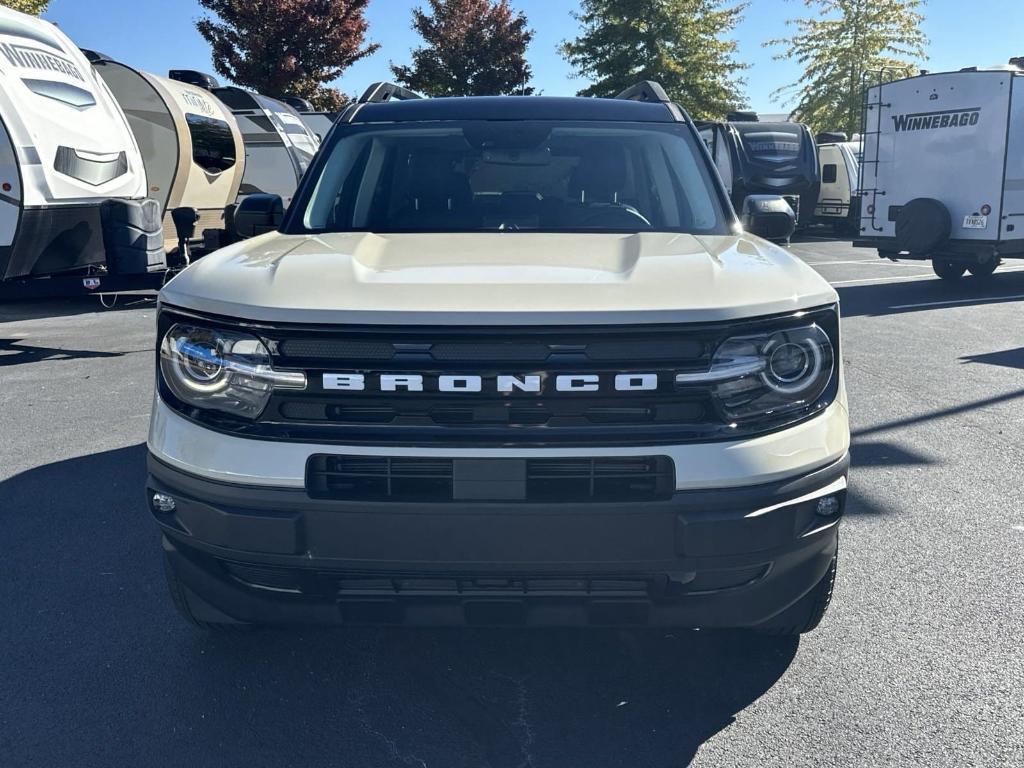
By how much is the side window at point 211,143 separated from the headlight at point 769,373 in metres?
11.0

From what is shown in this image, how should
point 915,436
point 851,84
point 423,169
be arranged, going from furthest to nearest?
point 851,84, point 915,436, point 423,169

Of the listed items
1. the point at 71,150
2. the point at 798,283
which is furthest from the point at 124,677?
the point at 71,150

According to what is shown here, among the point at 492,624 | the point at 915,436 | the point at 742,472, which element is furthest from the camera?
the point at 915,436

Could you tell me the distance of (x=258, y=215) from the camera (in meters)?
4.14

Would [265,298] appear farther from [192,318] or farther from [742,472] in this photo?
[742,472]

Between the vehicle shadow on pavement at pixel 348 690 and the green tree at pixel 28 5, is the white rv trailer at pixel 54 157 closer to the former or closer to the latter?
the vehicle shadow on pavement at pixel 348 690

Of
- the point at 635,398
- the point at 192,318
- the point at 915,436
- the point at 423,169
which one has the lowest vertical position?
the point at 915,436

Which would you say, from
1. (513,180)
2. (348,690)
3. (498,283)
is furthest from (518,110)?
(348,690)

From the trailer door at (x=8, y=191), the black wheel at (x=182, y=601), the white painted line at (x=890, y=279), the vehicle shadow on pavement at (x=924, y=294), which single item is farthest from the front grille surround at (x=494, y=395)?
the white painted line at (x=890, y=279)

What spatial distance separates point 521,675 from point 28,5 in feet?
64.0

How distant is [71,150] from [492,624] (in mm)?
7455

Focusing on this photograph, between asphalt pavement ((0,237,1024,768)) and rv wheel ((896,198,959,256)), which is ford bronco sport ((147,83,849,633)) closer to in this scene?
asphalt pavement ((0,237,1024,768))

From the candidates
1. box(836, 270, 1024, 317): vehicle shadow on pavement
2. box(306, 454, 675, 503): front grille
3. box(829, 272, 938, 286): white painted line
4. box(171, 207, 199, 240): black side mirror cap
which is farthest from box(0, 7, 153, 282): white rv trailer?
box(829, 272, 938, 286): white painted line

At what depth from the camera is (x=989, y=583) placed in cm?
378
